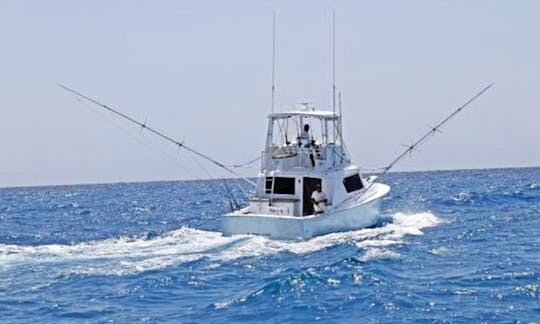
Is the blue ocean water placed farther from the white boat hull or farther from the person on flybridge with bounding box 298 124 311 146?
the person on flybridge with bounding box 298 124 311 146

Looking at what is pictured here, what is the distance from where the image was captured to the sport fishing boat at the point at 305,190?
24.6m

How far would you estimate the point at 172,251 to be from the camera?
2378 cm

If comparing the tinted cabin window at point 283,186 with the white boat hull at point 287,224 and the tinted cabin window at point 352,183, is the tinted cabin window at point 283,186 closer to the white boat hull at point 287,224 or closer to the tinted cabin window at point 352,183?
the white boat hull at point 287,224

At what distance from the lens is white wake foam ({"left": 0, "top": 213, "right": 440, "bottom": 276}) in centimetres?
2162

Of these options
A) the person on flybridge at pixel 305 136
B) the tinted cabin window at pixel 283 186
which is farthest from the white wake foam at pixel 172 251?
the person on flybridge at pixel 305 136

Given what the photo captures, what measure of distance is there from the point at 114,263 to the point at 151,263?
1.14 m

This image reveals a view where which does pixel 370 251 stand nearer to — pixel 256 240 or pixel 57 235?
pixel 256 240

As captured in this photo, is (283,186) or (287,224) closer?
(287,224)

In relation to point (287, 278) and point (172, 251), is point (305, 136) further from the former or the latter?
point (287, 278)

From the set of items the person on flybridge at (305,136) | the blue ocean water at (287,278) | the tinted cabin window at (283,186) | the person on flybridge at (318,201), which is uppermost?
the person on flybridge at (305,136)

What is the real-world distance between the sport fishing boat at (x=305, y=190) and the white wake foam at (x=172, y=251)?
1.42ft

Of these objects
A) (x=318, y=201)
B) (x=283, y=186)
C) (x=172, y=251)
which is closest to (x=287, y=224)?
(x=318, y=201)

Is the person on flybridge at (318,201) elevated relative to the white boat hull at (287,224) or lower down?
elevated

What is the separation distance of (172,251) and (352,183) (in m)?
8.43
